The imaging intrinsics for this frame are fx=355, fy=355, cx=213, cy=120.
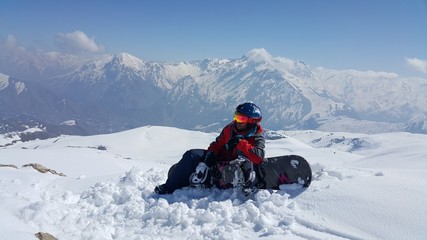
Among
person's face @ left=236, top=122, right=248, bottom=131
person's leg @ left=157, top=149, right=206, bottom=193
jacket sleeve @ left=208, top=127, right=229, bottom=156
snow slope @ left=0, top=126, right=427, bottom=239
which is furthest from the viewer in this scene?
jacket sleeve @ left=208, top=127, right=229, bottom=156

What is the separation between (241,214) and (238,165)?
1539 mm

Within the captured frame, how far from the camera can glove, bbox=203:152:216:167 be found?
8.31 m

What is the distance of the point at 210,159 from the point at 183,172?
27.7 inches

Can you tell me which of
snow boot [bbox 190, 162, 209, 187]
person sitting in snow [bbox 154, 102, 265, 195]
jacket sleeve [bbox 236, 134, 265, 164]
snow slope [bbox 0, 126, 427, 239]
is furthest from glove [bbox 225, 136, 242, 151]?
snow slope [bbox 0, 126, 427, 239]

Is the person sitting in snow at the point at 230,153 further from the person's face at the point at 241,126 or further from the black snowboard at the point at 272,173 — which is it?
the black snowboard at the point at 272,173

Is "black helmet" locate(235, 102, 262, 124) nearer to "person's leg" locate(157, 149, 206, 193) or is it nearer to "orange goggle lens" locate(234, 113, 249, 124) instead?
"orange goggle lens" locate(234, 113, 249, 124)

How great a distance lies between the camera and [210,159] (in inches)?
331

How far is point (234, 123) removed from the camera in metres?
8.21

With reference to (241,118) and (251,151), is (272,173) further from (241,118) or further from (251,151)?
(241,118)

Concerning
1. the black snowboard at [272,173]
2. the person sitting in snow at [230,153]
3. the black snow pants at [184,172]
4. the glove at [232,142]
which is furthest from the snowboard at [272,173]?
the black snow pants at [184,172]

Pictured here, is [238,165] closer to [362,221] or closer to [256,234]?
[256,234]

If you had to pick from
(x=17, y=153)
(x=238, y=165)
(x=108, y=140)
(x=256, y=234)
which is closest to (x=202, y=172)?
(x=238, y=165)

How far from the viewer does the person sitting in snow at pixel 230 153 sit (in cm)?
757

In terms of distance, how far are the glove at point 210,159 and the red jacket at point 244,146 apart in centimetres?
10
